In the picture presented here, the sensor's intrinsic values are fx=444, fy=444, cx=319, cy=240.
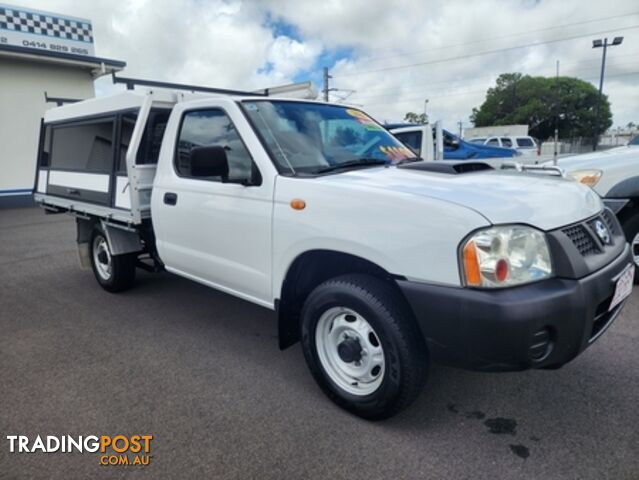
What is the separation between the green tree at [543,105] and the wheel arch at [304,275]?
64797 millimetres

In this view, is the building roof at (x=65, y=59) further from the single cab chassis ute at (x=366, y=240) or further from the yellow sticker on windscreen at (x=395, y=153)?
the yellow sticker on windscreen at (x=395, y=153)

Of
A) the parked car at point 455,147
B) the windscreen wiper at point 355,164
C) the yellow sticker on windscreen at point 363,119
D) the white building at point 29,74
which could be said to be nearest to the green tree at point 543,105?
the parked car at point 455,147

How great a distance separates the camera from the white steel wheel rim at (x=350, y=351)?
258 centimetres

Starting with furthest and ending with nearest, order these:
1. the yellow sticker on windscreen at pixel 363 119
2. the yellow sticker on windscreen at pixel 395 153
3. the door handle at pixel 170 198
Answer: the yellow sticker on windscreen at pixel 363 119, the door handle at pixel 170 198, the yellow sticker on windscreen at pixel 395 153

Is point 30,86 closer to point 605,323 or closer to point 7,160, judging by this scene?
point 7,160

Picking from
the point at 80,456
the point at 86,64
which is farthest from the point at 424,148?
the point at 86,64

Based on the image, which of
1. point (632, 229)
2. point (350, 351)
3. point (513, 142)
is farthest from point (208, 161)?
point (513, 142)

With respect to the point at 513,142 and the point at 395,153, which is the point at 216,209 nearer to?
the point at 395,153

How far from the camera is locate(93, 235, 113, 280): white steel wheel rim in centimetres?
511

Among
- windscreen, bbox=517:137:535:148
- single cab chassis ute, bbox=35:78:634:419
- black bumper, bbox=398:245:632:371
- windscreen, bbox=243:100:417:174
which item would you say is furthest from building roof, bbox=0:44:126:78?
windscreen, bbox=517:137:535:148

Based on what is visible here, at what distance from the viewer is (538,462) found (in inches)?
89.4

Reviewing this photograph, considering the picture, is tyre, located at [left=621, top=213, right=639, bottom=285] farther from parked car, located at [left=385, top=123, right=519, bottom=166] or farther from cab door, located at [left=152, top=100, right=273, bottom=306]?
parked car, located at [left=385, top=123, right=519, bottom=166]

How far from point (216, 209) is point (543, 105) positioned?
67439 mm

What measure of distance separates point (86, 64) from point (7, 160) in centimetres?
403
